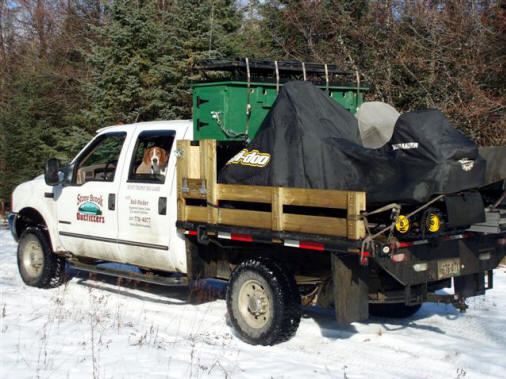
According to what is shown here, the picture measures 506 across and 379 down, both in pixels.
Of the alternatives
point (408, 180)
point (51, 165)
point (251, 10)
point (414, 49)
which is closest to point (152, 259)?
point (51, 165)

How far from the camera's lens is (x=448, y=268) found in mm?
6078

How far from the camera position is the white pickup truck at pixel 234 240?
5.70 m

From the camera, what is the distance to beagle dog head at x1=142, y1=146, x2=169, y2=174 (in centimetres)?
767

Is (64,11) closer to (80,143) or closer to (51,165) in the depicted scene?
(80,143)

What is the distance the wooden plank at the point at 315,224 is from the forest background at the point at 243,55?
6542 millimetres

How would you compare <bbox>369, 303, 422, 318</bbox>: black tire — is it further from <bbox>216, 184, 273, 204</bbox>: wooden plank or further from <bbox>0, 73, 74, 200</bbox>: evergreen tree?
<bbox>0, 73, 74, 200</bbox>: evergreen tree

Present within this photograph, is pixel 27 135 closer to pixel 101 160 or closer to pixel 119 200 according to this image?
pixel 101 160

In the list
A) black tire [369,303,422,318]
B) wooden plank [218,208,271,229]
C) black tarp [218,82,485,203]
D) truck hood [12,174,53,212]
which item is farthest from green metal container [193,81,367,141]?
truck hood [12,174,53,212]

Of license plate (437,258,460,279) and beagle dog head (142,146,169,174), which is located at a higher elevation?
beagle dog head (142,146,169,174)

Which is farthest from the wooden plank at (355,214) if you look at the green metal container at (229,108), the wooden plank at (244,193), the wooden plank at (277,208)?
the green metal container at (229,108)

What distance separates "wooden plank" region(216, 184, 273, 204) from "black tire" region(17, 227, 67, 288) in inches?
134

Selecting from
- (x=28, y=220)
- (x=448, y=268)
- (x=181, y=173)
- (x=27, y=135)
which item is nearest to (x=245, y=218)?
(x=181, y=173)

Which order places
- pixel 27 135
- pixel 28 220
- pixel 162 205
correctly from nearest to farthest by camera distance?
pixel 162 205, pixel 28 220, pixel 27 135

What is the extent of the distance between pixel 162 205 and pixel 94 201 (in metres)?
1.26
